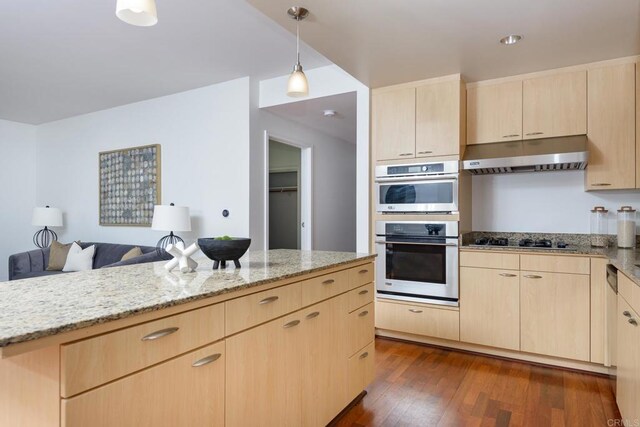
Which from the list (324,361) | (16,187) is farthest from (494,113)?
(16,187)

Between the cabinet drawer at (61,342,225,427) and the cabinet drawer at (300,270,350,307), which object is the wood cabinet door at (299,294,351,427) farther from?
the cabinet drawer at (61,342,225,427)

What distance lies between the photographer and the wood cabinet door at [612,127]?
110 inches

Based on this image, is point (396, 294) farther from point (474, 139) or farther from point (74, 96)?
point (74, 96)

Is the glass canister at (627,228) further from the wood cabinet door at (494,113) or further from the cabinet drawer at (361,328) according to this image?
the cabinet drawer at (361,328)

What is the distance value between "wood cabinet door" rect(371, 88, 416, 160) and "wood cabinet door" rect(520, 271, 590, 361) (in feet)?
4.68

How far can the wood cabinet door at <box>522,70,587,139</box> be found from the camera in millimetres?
2938

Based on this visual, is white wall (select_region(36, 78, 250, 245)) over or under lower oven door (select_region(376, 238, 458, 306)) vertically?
over

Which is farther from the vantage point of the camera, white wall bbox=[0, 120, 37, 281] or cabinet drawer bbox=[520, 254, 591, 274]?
white wall bbox=[0, 120, 37, 281]

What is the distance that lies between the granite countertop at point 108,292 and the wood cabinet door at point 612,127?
232 cm

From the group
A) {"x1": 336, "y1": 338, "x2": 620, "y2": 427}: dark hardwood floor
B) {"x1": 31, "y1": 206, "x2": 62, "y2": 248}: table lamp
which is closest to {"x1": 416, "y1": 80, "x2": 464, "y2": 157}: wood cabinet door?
{"x1": 336, "y1": 338, "x2": 620, "y2": 427}: dark hardwood floor

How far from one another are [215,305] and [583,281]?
2624 mm

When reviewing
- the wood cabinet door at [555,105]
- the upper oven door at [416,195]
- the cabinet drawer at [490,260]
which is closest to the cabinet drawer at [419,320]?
the cabinet drawer at [490,260]

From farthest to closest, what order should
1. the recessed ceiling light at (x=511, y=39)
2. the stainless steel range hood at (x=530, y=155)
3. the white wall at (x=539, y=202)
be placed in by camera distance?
the white wall at (x=539, y=202) < the stainless steel range hood at (x=530, y=155) < the recessed ceiling light at (x=511, y=39)
